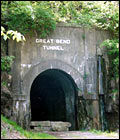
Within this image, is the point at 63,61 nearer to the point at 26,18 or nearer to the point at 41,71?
the point at 41,71

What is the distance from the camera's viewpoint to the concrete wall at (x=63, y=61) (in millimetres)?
11508

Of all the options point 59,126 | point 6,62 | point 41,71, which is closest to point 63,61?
point 41,71

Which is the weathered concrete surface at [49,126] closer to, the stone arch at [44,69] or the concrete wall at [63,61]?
the concrete wall at [63,61]

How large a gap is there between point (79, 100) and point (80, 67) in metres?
A: 1.45

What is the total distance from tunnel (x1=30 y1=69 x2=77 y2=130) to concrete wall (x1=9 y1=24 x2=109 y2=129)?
49 centimetres

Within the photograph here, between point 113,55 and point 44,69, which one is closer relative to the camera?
point 44,69

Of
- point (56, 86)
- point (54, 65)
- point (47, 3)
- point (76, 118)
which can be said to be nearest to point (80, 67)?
point (54, 65)

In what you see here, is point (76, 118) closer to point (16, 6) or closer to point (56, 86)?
point (56, 86)

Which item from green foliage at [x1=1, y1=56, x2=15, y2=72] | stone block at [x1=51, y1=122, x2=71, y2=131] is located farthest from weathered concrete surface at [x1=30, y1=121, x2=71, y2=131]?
green foliage at [x1=1, y1=56, x2=15, y2=72]

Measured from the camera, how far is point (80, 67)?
12516mm

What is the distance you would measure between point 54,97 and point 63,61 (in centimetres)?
539

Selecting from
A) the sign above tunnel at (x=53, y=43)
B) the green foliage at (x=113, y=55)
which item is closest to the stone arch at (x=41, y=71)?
the sign above tunnel at (x=53, y=43)

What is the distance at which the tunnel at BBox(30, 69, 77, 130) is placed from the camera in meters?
13.1

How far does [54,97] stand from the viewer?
17.2 m
